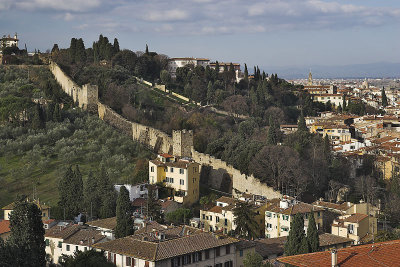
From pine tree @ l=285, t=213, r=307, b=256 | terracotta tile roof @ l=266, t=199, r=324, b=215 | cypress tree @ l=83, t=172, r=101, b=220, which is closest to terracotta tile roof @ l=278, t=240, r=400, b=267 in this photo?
pine tree @ l=285, t=213, r=307, b=256

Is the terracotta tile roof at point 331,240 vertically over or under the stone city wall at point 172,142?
under

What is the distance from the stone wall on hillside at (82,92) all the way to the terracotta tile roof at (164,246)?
27.8 meters

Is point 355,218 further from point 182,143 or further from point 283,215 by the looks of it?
point 182,143

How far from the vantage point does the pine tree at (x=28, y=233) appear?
20.8m

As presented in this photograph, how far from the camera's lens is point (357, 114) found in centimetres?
7069

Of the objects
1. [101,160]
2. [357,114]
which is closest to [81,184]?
[101,160]

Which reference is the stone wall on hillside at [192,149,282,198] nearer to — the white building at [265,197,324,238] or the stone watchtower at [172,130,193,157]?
the stone watchtower at [172,130,193,157]

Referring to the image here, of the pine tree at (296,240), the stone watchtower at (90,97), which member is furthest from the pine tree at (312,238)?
the stone watchtower at (90,97)

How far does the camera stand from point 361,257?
10.9m

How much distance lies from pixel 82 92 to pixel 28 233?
2964 centimetres

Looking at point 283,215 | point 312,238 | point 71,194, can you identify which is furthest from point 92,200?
point 312,238

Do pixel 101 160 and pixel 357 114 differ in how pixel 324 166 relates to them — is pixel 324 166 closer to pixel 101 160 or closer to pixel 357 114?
pixel 101 160

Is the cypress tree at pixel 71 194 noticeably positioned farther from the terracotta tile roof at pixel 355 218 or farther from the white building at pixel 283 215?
the terracotta tile roof at pixel 355 218

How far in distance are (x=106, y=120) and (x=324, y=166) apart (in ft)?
59.3
